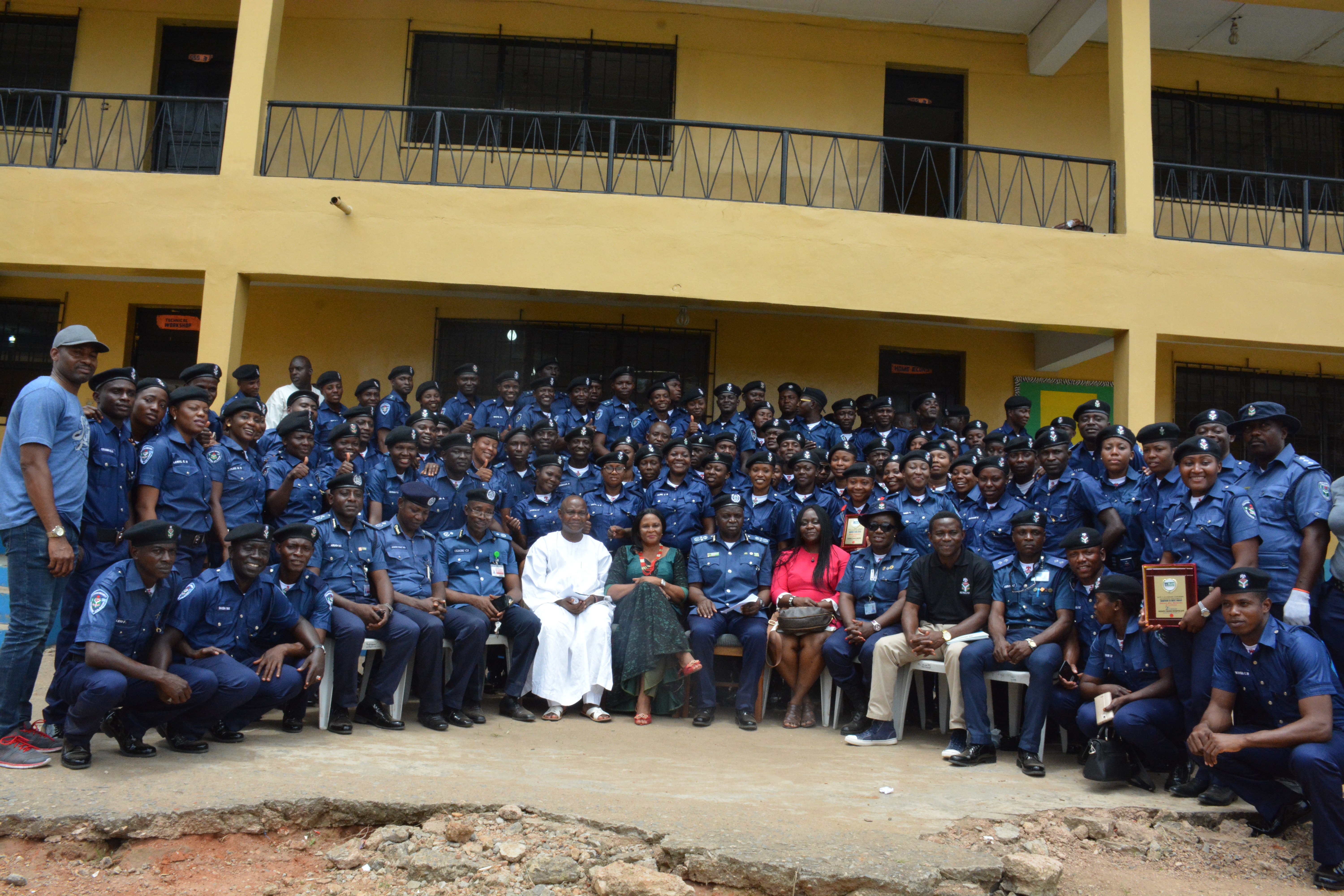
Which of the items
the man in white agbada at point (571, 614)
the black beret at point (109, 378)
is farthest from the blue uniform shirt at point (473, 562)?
the black beret at point (109, 378)

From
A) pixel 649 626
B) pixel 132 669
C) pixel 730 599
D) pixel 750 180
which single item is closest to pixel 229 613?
pixel 132 669

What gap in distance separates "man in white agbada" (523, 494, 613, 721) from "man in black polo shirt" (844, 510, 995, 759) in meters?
1.66

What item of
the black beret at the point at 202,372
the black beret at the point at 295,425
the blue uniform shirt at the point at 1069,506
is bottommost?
the blue uniform shirt at the point at 1069,506

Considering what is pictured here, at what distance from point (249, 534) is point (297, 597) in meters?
0.58

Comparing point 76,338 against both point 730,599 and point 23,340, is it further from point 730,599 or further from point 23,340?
point 23,340

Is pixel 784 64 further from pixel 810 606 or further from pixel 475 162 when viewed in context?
pixel 810 606

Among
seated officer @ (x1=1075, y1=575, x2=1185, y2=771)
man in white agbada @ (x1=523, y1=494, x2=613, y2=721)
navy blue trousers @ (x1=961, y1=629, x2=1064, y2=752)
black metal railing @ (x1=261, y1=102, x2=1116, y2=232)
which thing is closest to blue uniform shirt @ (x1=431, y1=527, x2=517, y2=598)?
man in white agbada @ (x1=523, y1=494, x2=613, y2=721)

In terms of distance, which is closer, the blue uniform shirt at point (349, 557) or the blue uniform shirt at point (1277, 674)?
the blue uniform shirt at point (1277, 674)

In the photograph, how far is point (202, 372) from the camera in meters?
6.59

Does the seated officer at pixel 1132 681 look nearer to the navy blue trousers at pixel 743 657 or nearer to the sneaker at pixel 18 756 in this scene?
the navy blue trousers at pixel 743 657

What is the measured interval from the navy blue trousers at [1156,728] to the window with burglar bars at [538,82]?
25.1ft

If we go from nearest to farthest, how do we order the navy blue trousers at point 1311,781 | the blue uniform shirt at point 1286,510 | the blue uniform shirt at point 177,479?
the navy blue trousers at point 1311,781 < the blue uniform shirt at point 1286,510 < the blue uniform shirt at point 177,479

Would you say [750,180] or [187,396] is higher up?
[750,180]

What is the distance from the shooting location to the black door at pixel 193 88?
10656 mm
